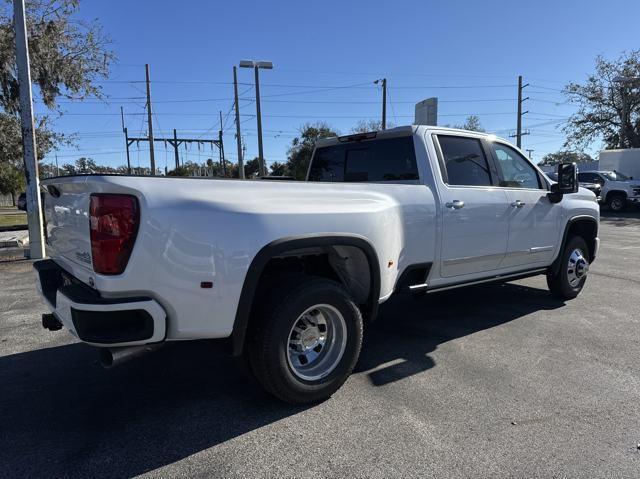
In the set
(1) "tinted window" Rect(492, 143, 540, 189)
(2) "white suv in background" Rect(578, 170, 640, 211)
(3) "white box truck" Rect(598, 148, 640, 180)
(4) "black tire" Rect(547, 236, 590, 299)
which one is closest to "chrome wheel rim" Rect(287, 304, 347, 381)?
(1) "tinted window" Rect(492, 143, 540, 189)

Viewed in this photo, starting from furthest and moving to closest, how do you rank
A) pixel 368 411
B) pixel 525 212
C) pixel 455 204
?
1. pixel 525 212
2. pixel 455 204
3. pixel 368 411

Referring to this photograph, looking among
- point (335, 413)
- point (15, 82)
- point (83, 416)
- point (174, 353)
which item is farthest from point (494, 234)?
point (15, 82)

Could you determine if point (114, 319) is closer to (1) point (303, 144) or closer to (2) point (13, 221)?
(2) point (13, 221)

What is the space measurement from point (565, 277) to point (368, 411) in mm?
3898

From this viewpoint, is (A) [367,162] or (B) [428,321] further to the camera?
(B) [428,321]

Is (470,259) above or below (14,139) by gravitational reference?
below

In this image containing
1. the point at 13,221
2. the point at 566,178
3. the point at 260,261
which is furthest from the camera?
the point at 13,221

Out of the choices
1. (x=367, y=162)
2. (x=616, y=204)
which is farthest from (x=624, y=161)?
(x=367, y=162)

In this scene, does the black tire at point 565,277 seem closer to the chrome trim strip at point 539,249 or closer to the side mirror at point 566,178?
the chrome trim strip at point 539,249

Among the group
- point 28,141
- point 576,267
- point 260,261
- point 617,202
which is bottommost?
point 576,267

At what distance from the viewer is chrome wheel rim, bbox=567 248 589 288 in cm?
593

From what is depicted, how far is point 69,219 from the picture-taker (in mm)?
2992

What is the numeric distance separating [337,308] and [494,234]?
217 centimetres

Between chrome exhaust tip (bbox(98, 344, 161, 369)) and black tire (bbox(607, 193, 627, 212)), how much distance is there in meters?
24.4
